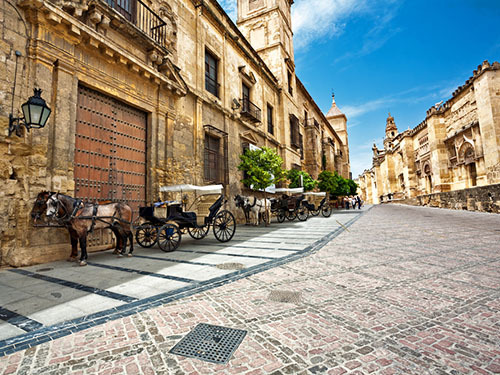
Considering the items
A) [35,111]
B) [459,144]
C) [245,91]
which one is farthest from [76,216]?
[459,144]

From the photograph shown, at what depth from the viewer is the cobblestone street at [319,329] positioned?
1.53 m

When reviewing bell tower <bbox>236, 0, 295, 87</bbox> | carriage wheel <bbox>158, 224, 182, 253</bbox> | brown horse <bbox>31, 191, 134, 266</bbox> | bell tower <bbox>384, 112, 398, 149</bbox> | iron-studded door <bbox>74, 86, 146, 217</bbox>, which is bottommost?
carriage wheel <bbox>158, 224, 182, 253</bbox>

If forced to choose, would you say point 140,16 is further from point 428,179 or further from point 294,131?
point 428,179

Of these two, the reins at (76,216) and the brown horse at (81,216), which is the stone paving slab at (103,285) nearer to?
the brown horse at (81,216)

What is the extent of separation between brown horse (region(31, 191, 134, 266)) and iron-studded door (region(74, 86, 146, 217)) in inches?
54.3

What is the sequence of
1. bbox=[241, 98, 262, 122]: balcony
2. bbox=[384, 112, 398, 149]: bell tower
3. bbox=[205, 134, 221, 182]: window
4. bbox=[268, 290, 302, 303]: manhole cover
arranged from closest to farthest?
bbox=[268, 290, 302, 303]: manhole cover
bbox=[205, 134, 221, 182]: window
bbox=[241, 98, 262, 122]: balcony
bbox=[384, 112, 398, 149]: bell tower

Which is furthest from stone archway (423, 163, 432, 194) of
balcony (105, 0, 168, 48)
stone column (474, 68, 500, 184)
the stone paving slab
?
balcony (105, 0, 168, 48)

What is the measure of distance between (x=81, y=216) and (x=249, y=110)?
40.1 ft

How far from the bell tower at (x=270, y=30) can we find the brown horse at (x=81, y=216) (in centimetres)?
1776

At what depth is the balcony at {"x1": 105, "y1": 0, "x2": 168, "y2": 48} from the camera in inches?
309

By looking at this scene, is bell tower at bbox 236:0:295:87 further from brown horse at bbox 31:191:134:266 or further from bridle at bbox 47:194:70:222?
bridle at bbox 47:194:70:222

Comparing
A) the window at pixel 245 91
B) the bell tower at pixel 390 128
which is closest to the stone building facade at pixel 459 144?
the window at pixel 245 91

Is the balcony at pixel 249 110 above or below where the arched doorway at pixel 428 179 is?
above

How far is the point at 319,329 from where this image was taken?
6.45 ft
